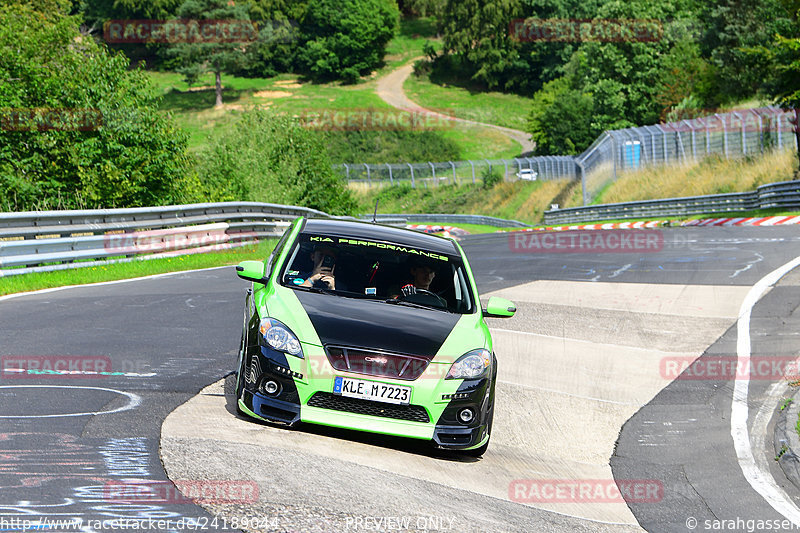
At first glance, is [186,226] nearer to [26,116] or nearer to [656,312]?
[26,116]

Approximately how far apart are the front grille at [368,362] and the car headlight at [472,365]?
0.32 m

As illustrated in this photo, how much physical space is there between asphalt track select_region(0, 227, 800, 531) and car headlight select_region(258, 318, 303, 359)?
0.59 meters

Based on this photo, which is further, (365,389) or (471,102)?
(471,102)

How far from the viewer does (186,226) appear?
21359 millimetres

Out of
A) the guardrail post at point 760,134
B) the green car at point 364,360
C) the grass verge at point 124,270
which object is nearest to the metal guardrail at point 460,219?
the guardrail post at point 760,134

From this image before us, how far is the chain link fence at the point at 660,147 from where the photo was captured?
42.8 meters

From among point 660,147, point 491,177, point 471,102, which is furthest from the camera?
point 471,102

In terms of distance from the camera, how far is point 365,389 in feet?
21.9

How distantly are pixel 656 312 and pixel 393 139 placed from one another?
86967 millimetres

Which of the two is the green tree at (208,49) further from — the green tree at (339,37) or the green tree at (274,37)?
the green tree at (339,37)

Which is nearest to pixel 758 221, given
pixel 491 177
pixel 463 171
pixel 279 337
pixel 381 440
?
pixel 381 440

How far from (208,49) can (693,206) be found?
88627 millimetres

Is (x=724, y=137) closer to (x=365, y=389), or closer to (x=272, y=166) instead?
(x=272, y=166)

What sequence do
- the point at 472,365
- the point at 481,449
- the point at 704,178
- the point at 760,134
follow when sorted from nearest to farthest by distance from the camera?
the point at 472,365 < the point at 481,449 < the point at 760,134 < the point at 704,178
